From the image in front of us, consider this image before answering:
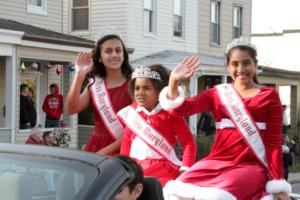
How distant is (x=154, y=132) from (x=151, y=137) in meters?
0.05

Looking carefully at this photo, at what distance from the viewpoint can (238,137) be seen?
13.8ft

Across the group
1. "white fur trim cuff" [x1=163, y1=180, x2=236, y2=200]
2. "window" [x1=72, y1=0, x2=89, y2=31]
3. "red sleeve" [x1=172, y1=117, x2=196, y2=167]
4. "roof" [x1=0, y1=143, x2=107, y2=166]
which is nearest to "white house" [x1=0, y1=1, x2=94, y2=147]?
"window" [x1=72, y1=0, x2=89, y2=31]

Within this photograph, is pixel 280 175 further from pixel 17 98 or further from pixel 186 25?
pixel 186 25

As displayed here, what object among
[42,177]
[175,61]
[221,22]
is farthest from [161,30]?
[42,177]

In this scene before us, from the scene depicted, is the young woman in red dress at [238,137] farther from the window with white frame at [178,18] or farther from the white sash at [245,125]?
the window with white frame at [178,18]

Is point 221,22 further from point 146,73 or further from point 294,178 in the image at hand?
point 146,73

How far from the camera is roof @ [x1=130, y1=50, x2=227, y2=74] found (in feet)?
65.2

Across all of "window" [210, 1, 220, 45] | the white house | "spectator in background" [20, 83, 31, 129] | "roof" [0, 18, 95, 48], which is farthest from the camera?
"window" [210, 1, 220, 45]

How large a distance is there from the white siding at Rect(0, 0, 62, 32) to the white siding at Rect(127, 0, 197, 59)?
2309 mm

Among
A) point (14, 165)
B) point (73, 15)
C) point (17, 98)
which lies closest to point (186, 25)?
point (73, 15)

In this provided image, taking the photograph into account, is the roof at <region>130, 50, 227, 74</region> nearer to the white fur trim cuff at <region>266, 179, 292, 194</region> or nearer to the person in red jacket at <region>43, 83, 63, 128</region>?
the person in red jacket at <region>43, 83, 63, 128</region>

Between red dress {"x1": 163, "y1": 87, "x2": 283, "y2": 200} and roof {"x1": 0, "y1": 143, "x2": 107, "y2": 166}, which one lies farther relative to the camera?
red dress {"x1": 163, "y1": 87, "x2": 283, "y2": 200}

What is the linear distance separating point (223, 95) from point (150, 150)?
2.21 ft

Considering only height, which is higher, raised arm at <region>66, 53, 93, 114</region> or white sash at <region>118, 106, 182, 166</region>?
raised arm at <region>66, 53, 93, 114</region>
